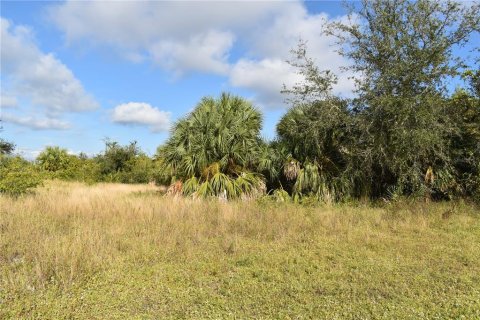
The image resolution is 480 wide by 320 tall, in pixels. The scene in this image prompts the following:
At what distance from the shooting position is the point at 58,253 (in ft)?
18.5

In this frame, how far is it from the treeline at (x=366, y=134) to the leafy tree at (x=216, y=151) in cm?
4

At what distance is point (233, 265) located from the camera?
5.98 m

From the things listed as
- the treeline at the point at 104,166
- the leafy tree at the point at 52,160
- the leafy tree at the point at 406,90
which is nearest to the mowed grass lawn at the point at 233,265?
the leafy tree at the point at 406,90

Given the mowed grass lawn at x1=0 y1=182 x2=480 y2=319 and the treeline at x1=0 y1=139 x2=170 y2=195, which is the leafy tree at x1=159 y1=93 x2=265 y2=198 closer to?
the mowed grass lawn at x1=0 y1=182 x2=480 y2=319

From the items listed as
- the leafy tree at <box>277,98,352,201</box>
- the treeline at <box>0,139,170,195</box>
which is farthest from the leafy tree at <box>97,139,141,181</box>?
the leafy tree at <box>277,98,352,201</box>

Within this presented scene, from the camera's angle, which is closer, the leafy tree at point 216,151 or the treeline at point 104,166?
the leafy tree at point 216,151

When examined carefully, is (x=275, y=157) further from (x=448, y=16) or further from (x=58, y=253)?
(x=58, y=253)

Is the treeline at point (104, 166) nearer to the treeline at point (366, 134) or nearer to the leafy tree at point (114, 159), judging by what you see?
the leafy tree at point (114, 159)

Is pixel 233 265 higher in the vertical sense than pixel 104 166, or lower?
lower

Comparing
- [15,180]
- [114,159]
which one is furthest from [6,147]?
[114,159]

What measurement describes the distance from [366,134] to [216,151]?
5281mm

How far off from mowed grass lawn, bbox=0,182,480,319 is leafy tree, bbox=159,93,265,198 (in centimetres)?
281

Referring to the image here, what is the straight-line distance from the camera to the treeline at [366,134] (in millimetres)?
11734

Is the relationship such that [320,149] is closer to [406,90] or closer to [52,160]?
[406,90]
